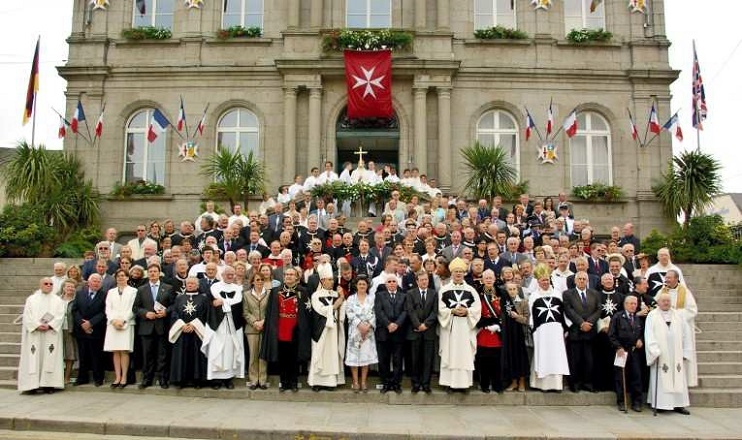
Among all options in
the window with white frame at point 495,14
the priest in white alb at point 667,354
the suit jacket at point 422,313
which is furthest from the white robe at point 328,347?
the window with white frame at point 495,14

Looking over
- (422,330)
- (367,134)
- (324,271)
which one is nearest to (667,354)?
(422,330)

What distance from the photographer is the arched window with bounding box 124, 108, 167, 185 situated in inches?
854

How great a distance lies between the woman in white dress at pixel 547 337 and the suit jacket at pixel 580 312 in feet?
0.45

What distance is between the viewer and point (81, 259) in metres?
15.6

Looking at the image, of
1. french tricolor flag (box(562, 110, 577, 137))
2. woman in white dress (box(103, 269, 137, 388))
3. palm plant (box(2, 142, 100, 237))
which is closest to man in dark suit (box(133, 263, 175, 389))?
woman in white dress (box(103, 269, 137, 388))

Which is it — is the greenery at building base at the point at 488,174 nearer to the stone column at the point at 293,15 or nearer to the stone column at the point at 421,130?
the stone column at the point at 421,130

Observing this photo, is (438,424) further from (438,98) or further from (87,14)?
(87,14)

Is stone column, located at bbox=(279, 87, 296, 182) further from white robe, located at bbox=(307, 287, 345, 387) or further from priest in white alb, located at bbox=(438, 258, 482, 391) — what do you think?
priest in white alb, located at bbox=(438, 258, 482, 391)

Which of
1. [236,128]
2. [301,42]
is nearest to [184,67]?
[236,128]

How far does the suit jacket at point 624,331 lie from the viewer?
920cm

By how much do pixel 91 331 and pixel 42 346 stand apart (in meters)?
0.81

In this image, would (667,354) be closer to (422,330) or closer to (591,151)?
(422,330)

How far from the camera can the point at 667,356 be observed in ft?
29.8

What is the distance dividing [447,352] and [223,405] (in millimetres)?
3600
